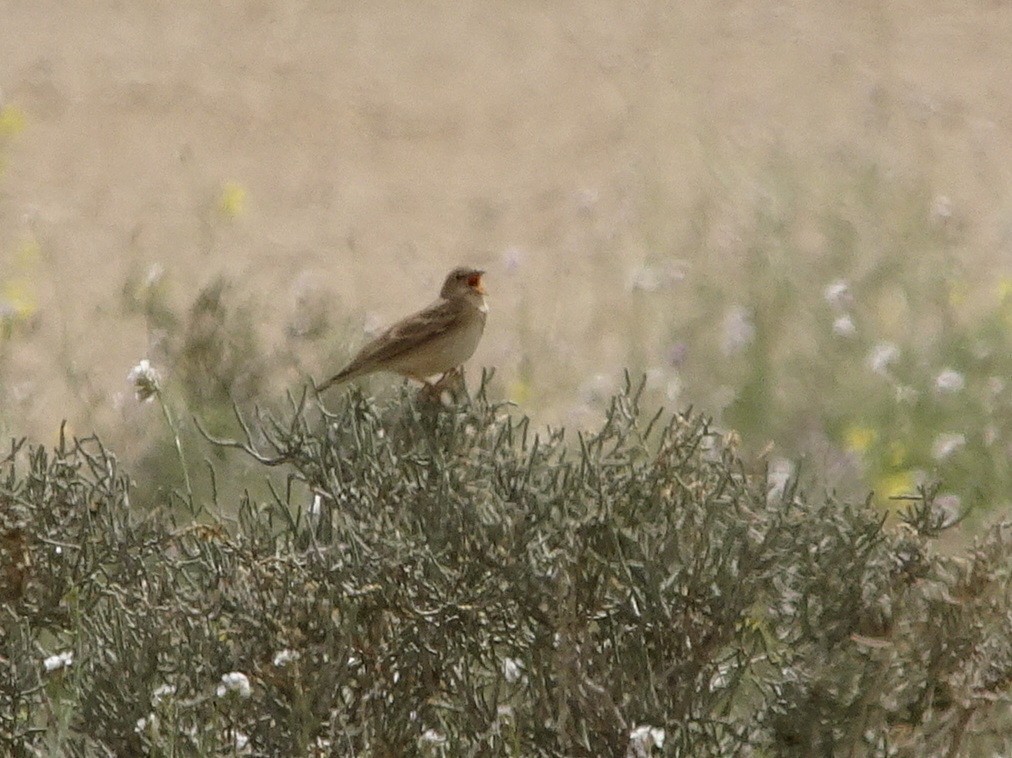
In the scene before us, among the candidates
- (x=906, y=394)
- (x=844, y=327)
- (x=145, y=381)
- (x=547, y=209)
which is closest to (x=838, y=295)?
(x=844, y=327)

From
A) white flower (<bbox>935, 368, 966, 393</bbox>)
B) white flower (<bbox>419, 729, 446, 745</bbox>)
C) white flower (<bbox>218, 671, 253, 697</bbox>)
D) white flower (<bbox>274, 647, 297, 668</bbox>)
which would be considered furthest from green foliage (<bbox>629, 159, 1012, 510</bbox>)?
white flower (<bbox>218, 671, 253, 697</bbox>)

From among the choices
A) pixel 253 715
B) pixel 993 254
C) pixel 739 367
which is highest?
pixel 993 254

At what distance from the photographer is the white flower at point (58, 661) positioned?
4195 mm

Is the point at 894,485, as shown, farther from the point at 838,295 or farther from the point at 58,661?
the point at 58,661

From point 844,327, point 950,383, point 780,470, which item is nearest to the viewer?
point 780,470

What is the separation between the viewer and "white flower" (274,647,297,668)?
A: 3910 millimetres

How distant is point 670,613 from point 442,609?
408 millimetres

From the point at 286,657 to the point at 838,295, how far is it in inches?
149

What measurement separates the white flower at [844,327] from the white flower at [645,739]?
354 cm

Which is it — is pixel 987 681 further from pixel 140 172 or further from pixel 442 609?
pixel 140 172

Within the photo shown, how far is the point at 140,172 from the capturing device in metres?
12.4

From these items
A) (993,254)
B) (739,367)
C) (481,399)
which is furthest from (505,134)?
(481,399)

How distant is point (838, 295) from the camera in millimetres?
7305

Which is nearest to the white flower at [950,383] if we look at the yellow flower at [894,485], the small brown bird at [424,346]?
the yellow flower at [894,485]
